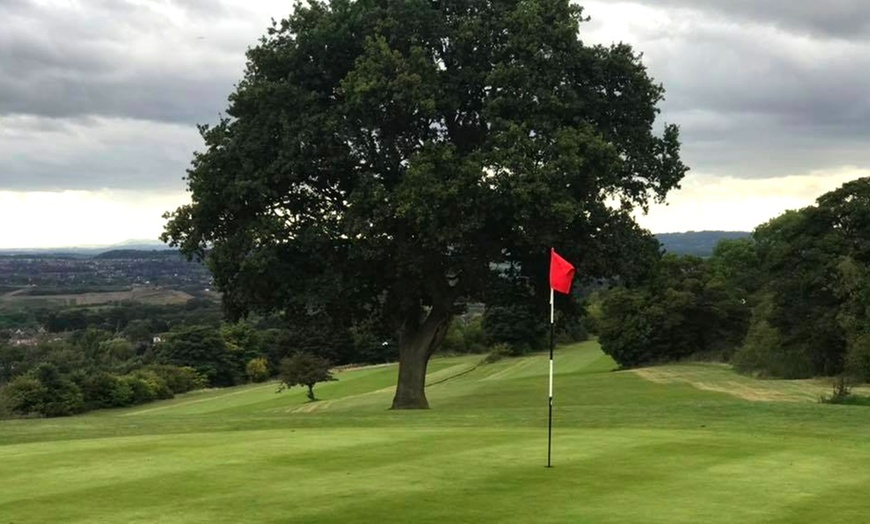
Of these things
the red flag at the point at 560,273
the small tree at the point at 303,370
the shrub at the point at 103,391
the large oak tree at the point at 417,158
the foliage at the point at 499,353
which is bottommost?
the shrub at the point at 103,391

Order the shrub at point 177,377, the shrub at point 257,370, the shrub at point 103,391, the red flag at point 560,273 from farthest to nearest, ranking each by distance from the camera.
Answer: the shrub at point 257,370 → the shrub at point 177,377 → the shrub at point 103,391 → the red flag at point 560,273

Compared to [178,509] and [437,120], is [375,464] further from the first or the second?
[437,120]

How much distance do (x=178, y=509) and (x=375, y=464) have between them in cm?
370

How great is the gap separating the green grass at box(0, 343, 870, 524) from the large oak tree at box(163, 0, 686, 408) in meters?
5.46

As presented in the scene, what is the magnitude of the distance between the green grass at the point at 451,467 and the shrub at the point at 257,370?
81750 mm

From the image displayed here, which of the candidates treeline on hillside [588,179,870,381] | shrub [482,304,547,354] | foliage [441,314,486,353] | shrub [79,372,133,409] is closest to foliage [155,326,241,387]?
shrub [79,372,133,409]

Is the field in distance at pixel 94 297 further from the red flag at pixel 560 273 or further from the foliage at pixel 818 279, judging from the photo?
the red flag at pixel 560 273

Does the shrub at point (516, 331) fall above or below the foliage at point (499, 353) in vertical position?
above

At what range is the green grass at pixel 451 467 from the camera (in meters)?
9.93

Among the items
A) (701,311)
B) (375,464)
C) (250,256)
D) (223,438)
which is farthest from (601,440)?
(701,311)

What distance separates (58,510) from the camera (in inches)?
394

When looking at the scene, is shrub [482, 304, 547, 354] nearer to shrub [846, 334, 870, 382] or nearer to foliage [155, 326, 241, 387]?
foliage [155, 326, 241, 387]

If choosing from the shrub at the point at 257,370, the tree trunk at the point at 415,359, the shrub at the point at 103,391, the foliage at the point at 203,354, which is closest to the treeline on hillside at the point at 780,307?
the tree trunk at the point at 415,359

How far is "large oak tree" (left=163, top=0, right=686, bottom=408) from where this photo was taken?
2397 centimetres
